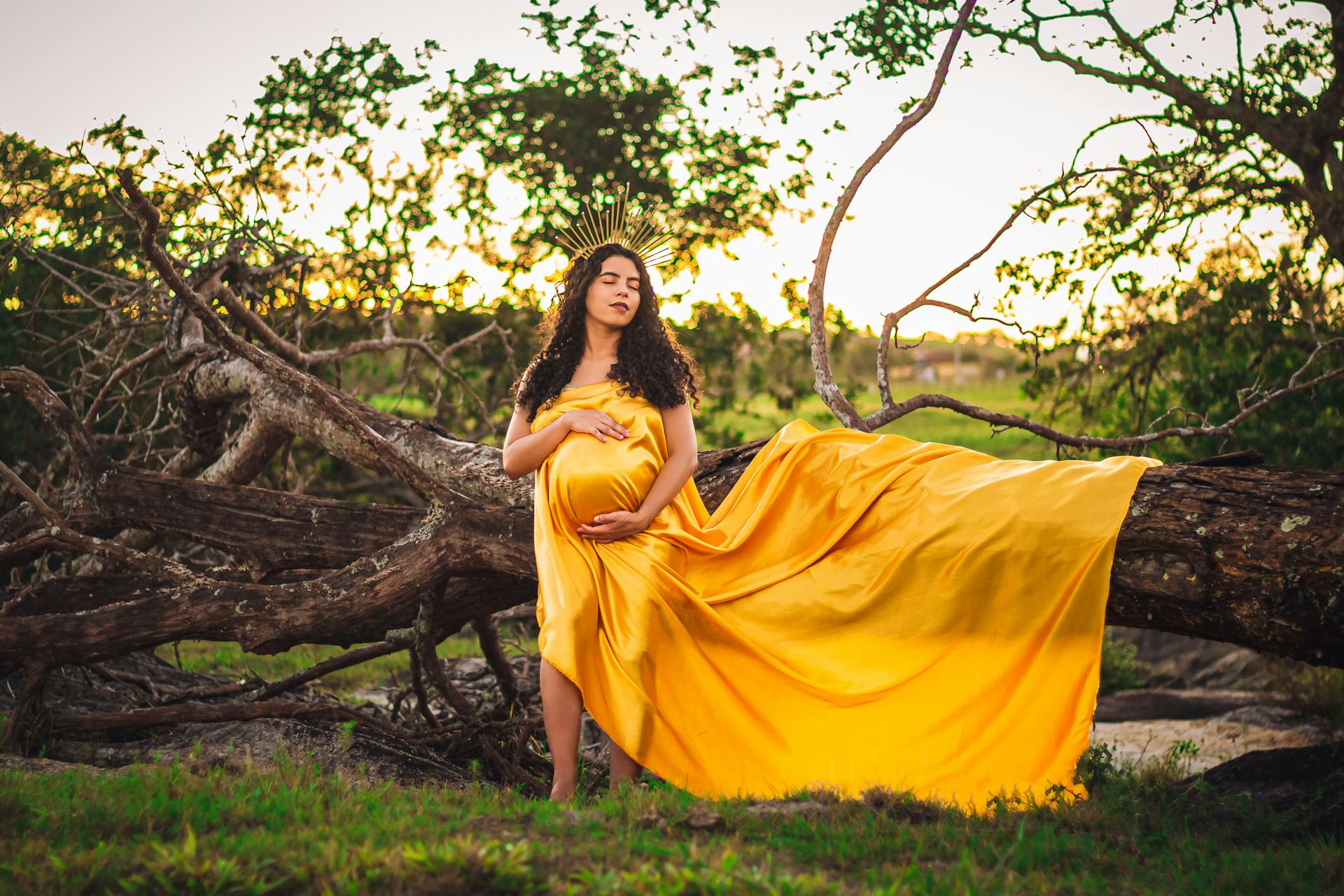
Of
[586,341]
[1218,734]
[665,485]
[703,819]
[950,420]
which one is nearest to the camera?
[703,819]

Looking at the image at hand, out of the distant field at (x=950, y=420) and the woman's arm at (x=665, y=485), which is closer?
the woman's arm at (x=665, y=485)

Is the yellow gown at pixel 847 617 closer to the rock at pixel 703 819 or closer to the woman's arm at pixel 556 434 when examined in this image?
the woman's arm at pixel 556 434

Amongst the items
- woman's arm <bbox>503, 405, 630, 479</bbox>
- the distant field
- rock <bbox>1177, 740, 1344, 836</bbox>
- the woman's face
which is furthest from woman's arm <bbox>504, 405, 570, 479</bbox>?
the distant field

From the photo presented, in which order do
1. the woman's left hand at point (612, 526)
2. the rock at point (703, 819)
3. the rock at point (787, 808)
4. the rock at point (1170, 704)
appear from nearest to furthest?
the rock at point (703, 819) < the rock at point (787, 808) < the woman's left hand at point (612, 526) < the rock at point (1170, 704)

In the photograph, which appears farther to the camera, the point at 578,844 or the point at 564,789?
the point at 564,789

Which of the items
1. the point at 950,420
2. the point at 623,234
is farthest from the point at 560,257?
the point at 950,420

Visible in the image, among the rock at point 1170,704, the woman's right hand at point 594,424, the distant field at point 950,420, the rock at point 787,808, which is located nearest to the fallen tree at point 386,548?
the woman's right hand at point 594,424

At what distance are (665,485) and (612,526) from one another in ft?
0.96

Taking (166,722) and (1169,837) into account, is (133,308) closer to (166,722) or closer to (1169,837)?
(166,722)

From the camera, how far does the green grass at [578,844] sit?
2.34 metres

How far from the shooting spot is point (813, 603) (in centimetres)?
389

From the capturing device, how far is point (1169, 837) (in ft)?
10.2

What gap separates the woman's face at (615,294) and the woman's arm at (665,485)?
0.44 m

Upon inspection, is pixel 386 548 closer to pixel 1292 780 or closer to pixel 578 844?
pixel 578 844
